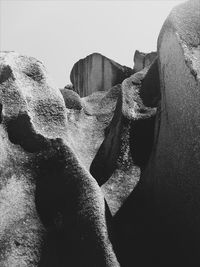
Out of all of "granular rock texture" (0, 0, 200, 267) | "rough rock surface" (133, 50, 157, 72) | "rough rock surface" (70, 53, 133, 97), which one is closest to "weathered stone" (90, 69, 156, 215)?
"granular rock texture" (0, 0, 200, 267)

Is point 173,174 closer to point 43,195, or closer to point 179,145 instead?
point 179,145

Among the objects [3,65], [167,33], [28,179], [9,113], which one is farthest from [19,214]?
[167,33]

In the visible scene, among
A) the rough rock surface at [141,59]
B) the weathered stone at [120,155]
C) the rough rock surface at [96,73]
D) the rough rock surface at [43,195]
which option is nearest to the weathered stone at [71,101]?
the weathered stone at [120,155]

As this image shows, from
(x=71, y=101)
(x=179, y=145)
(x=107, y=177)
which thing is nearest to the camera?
(x=179, y=145)

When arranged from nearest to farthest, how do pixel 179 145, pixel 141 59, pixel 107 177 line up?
pixel 179 145 → pixel 107 177 → pixel 141 59

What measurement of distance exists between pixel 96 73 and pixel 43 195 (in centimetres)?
125

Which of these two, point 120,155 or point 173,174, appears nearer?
point 173,174

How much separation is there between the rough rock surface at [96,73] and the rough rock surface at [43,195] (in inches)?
39.0

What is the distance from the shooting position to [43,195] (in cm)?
92

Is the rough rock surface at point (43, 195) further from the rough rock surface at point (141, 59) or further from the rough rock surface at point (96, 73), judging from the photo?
the rough rock surface at point (141, 59)

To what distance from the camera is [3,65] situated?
43.1 inches

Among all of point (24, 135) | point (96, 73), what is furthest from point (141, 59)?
point (24, 135)

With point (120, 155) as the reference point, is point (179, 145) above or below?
above

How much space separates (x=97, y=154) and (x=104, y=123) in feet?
0.59
